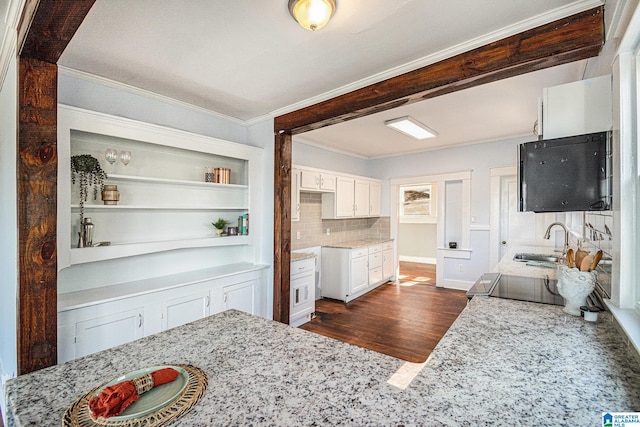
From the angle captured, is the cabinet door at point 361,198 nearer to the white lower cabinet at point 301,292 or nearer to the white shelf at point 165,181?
the white lower cabinet at point 301,292

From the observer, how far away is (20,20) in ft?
5.26

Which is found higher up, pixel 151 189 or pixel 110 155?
pixel 110 155

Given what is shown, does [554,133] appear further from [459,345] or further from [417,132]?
[417,132]

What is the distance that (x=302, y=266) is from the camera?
13.4ft

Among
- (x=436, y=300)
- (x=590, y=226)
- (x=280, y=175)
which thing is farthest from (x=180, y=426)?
(x=436, y=300)

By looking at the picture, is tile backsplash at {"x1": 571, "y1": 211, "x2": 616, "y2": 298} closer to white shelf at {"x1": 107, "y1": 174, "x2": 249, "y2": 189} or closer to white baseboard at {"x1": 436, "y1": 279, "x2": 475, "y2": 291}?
white shelf at {"x1": 107, "y1": 174, "x2": 249, "y2": 189}

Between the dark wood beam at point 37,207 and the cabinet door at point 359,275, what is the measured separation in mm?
3862

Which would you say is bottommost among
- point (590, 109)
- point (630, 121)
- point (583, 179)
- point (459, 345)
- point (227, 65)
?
point (459, 345)

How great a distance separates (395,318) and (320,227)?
1975mm

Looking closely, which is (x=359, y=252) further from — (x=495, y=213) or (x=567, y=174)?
(x=567, y=174)

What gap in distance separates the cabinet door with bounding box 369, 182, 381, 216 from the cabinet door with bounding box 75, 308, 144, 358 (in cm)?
452

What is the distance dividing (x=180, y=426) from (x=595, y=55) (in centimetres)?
271

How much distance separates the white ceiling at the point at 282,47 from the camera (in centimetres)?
175

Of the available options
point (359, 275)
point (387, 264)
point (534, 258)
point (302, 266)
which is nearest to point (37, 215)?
point (302, 266)
